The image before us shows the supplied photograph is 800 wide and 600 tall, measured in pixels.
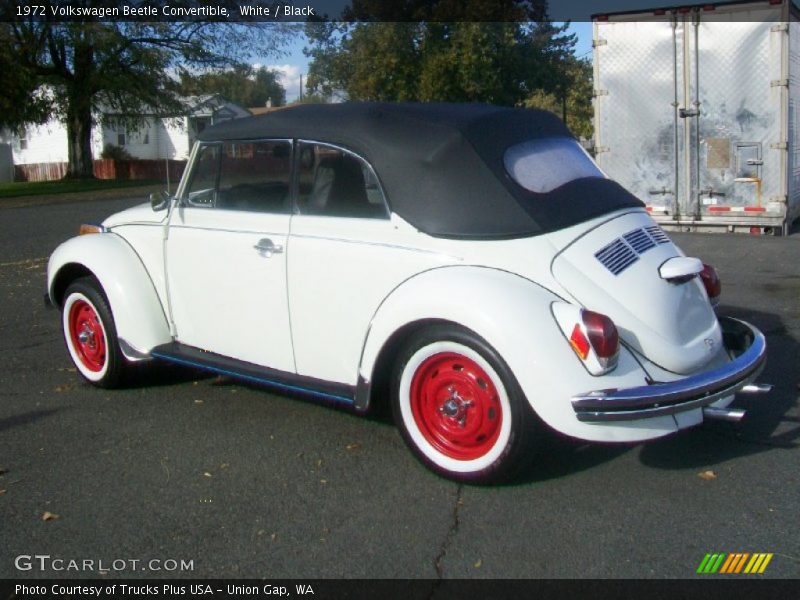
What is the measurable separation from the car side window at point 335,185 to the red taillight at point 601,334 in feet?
4.20

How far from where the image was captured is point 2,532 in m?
3.89

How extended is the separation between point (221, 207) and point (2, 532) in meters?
2.23

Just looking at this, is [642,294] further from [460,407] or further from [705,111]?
[705,111]

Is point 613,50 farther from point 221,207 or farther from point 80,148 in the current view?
point 80,148

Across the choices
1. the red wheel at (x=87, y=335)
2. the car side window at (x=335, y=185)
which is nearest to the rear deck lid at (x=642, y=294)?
the car side window at (x=335, y=185)

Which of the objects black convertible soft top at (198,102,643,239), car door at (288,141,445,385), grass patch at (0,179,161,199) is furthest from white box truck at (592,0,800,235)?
grass patch at (0,179,161,199)

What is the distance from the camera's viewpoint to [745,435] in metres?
4.85

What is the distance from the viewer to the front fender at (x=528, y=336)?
12.8ft

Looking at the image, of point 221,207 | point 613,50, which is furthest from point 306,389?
point 613,50

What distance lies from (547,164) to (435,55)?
29649mm

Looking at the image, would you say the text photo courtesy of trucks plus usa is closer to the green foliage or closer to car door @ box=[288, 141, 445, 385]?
car door @ box=[288, 141, 445, 385]

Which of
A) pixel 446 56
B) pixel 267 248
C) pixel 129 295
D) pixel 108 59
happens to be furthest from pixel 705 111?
pixel 108 59

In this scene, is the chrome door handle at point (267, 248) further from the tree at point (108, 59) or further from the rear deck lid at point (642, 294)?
the tree at point (108, 59)

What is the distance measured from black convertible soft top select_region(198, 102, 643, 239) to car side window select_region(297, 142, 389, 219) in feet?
0.23
